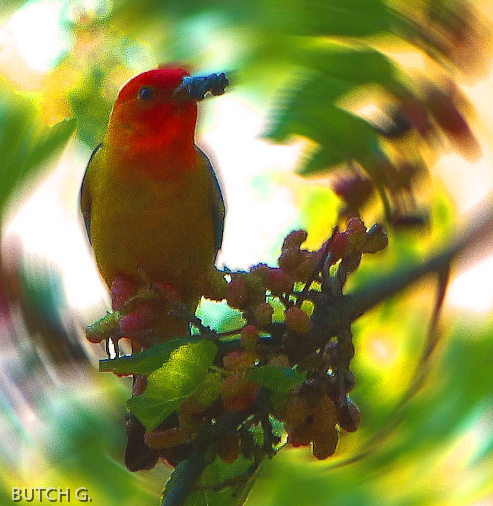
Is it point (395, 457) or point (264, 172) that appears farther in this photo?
point (264, 172)

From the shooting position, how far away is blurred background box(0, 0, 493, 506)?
1.06 meters

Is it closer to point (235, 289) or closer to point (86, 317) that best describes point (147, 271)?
point (86, 317)

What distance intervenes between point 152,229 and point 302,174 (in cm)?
33

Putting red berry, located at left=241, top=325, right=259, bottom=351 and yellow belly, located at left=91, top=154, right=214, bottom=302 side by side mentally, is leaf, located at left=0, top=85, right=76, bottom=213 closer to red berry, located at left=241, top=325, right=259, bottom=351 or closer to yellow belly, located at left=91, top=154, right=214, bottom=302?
yellow belly, located at left=91, top=154, right=214, bottom=302

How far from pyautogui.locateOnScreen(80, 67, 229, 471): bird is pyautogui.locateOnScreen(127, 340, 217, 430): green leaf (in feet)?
1.93

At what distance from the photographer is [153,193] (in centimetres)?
131

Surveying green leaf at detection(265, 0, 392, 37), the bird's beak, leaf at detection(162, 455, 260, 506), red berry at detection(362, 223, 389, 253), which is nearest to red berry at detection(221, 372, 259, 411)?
leaf at detection(162, 455, 260, 506)

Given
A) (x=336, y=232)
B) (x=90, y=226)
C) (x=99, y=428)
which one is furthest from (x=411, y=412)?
(x=90, y=226)

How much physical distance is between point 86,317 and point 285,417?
0.72 meters

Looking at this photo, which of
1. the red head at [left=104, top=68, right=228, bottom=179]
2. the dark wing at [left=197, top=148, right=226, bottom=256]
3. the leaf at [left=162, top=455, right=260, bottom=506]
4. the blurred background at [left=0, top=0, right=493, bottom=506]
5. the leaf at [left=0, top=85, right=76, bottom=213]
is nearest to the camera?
the leaf at [left=162, top=455, right=260, bottom=506]

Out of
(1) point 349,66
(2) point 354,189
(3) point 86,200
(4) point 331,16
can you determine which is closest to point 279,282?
(4) point 331,16

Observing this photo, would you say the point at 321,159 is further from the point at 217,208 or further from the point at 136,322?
the point at 136,322

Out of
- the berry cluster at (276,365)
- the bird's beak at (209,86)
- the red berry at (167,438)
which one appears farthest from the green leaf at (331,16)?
the red berry at (167,438)

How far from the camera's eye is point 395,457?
3.80 ft
